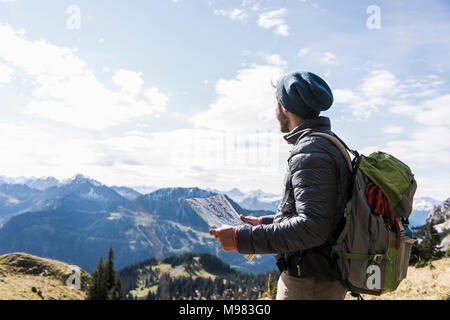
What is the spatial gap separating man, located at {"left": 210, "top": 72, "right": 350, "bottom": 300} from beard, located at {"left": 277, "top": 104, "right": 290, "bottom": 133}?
0.34 feet

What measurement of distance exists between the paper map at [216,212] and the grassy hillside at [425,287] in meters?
8.43

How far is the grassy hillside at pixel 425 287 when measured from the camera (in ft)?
33.3

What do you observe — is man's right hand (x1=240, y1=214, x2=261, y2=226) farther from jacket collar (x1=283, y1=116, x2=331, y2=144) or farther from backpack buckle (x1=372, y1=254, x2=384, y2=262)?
backpack buckle (x1=372, y1=254, x2=384, y2=262)

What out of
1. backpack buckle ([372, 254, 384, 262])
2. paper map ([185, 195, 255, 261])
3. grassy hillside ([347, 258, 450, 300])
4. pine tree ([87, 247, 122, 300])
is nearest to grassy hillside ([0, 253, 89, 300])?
pine tree ([87, 247, 122, 300])

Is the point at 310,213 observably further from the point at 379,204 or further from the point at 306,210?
the point at 379,204

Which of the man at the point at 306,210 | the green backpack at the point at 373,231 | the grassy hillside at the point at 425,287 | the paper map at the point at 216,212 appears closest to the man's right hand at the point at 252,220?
the paper map at the point at 216,212

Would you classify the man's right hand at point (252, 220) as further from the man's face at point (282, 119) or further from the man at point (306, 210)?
the man's face at point (282, 119)

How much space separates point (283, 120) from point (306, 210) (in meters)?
1.23

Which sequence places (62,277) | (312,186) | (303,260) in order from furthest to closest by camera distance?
(62,277)
(303,260)
(312,186)
